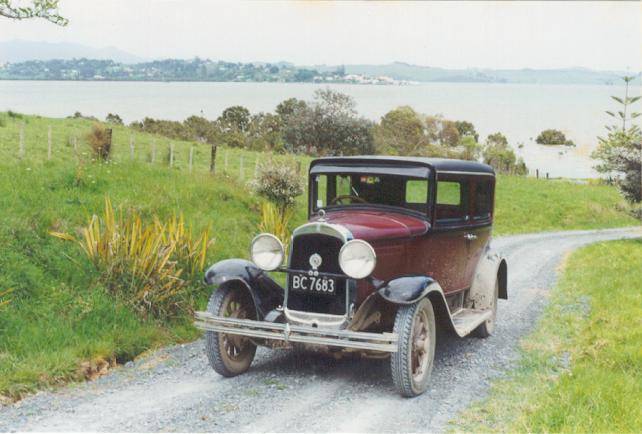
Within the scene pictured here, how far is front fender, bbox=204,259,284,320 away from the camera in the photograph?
704 cm

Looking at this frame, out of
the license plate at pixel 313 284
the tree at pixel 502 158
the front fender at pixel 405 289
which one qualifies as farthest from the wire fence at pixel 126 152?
the tree at pixel 502 158

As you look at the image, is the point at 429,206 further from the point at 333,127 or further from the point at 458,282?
the point at 333,127

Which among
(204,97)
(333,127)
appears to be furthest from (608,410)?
(333,127)

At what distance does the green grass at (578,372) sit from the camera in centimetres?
553

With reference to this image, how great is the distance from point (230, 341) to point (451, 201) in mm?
3036

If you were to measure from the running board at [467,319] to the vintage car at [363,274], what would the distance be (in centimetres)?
3

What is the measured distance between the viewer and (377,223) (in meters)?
7.02

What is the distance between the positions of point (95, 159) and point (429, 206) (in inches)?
381

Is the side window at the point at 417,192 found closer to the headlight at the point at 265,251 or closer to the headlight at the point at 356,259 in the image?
the headlight at the point at 356,259

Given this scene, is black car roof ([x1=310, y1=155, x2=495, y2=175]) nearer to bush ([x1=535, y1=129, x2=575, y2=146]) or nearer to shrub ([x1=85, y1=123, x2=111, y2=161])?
shrub ([x1=85, y1=123, x2=111, y2=161])

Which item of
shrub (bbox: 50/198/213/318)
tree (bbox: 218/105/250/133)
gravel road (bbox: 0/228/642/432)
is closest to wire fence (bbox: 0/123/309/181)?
shrub (bbox: 50/198/213/318)

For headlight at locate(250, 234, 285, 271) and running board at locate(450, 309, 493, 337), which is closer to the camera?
headlight at locate(250, 234, 285, 271)

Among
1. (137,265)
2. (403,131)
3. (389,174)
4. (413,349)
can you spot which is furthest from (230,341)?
(403,131)

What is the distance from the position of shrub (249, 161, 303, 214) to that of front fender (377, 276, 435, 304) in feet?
31.1
